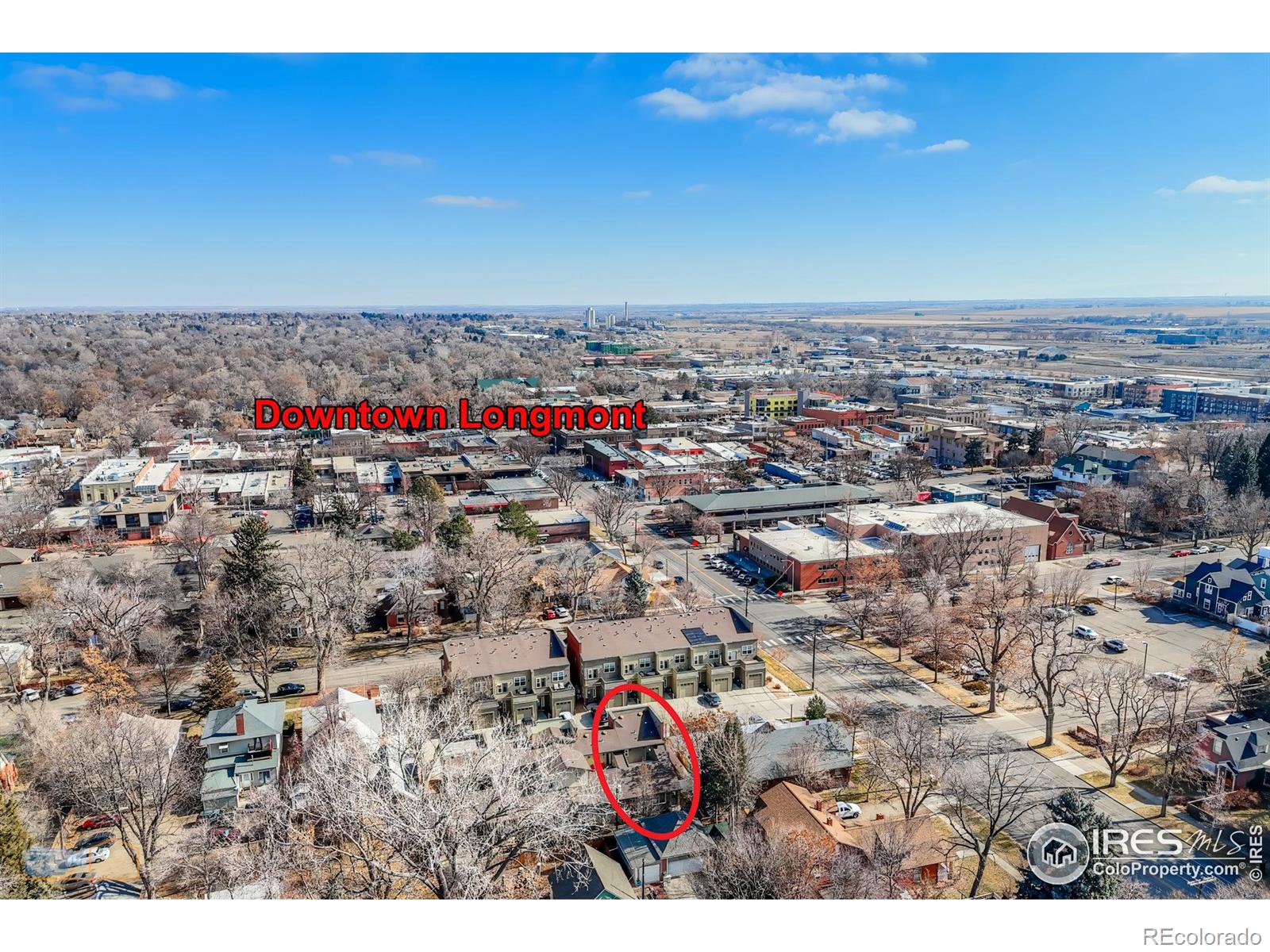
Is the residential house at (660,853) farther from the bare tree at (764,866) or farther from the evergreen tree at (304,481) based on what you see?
the evergreen tree at (304,481)

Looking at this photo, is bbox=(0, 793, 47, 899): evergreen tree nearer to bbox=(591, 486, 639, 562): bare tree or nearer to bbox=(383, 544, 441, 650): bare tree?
bbox=(383, 544, 441, 650): bare tree

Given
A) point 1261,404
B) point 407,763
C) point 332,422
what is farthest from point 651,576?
point 1261,404

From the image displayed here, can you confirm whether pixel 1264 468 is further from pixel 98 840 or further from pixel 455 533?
pixel 98 840

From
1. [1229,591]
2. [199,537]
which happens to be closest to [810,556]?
[1229,591]

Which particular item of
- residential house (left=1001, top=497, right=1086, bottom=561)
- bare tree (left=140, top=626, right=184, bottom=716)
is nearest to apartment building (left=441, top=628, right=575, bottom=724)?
bare tree (left=140, top=626, right=184, bottom=716)

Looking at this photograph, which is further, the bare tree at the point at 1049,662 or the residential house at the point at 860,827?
the bare tree at the point at 1049,662

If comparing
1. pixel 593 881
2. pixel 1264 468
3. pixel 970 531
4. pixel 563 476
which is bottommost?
pixel 593 881

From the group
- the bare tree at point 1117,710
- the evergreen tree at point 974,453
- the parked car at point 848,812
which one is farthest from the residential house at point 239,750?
the evergreen tree at point 974,453
